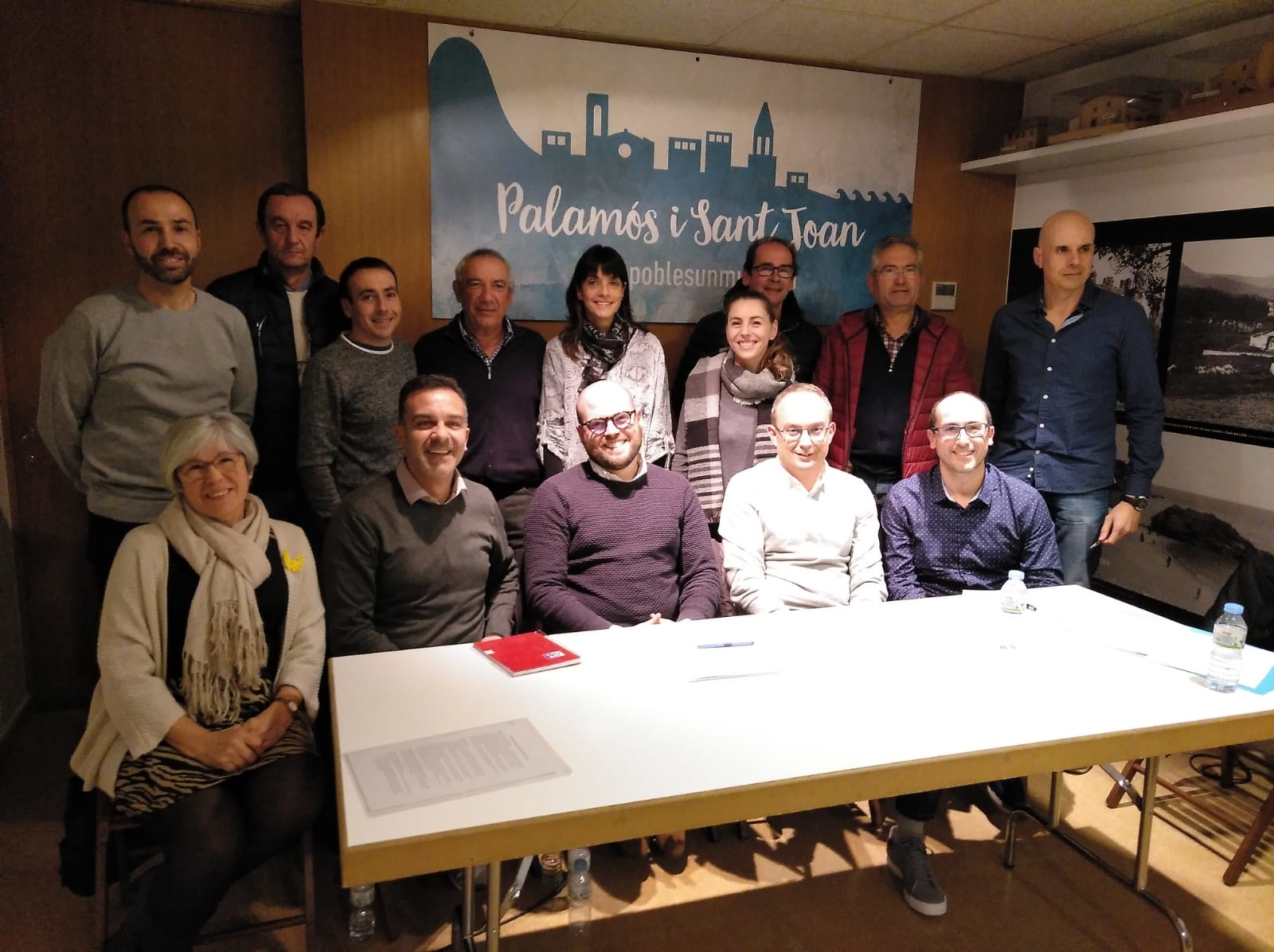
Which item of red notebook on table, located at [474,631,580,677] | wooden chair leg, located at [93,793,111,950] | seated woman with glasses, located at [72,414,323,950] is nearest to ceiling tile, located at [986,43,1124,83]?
red notebook on table, located at [474,631,580,677]

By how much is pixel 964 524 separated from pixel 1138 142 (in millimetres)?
1746

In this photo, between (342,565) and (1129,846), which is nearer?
(342,565)

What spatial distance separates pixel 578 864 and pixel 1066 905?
128cm

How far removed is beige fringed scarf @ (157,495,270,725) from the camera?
1.92 m

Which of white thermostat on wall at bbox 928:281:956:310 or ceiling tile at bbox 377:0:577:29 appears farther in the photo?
white thermostat on wall at bbox 928:281:956:310

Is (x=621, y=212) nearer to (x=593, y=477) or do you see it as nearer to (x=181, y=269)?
(x=593, y=477)

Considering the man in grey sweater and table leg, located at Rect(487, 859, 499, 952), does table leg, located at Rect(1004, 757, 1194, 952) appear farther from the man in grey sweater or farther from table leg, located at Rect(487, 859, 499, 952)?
the man in grey sweater

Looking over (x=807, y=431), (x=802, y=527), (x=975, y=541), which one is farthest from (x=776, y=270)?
(x=975, y=541)

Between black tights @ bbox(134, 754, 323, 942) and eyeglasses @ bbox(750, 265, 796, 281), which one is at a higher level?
eyeglasses @ bbox(750, 265, 796, 281)

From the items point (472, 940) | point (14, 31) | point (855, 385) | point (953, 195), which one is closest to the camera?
point (472, 940)

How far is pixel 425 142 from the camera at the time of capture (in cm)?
334

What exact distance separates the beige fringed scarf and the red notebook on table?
49cm

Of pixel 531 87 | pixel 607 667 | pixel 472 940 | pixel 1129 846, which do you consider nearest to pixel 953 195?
pixel 531 87

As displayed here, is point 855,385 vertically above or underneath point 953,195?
underneath
